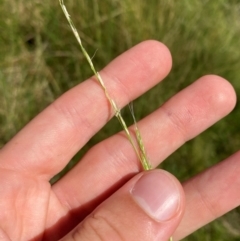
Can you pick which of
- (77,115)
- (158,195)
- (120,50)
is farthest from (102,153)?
(120,50)

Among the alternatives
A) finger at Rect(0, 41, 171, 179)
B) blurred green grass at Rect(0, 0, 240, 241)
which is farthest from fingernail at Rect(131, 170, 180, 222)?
blurred green grass at Rect(0, 0, 240, 241)

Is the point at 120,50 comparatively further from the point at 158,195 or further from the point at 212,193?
the point at 158,195

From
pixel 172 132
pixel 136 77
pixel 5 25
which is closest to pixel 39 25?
pixel 5 25

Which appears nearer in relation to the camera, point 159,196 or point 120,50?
point 159,196

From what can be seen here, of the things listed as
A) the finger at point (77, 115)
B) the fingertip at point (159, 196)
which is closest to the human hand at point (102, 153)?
the finger at point (77, 115)

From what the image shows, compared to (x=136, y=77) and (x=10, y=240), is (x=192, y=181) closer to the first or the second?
(x=136, y=77)

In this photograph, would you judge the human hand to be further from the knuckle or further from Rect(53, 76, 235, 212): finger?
the knuckle

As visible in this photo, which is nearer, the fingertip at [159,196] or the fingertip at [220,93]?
the fingertip at [159,196]

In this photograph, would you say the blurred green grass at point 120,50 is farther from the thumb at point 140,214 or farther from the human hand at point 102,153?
the thumb at point 140,214
